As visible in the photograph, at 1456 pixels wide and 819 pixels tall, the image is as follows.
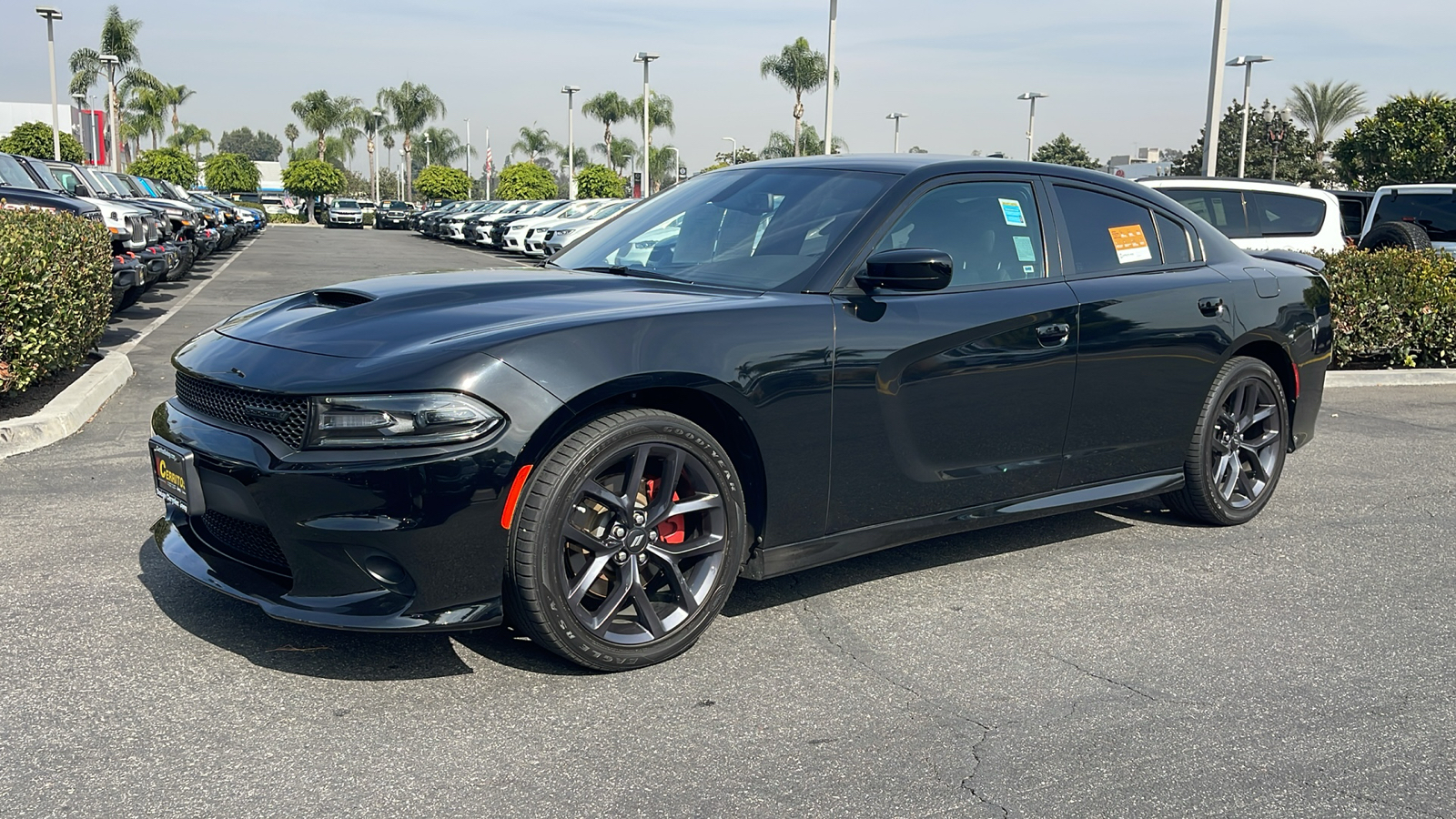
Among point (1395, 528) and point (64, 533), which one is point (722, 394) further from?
point (1395, 528)

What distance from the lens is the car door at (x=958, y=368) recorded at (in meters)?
4.07

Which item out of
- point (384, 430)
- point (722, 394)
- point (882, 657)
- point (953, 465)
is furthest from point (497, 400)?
point (953, 465)

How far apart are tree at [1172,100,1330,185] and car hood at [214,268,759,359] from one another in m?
56.8

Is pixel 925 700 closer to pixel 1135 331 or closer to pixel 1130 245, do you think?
pixel 1135 331

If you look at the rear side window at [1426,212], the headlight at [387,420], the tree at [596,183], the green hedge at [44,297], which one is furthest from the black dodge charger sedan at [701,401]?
the tree at [596,183]

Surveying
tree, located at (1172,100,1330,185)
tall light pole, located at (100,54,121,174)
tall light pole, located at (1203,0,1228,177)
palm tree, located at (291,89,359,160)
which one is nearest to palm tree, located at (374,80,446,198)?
palm tree, located at (291,89,359,160)

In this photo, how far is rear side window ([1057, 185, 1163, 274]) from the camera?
16.2ft

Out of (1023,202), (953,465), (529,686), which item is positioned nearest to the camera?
(529,686)

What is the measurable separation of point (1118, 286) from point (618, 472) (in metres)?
2.38

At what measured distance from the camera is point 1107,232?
506cm

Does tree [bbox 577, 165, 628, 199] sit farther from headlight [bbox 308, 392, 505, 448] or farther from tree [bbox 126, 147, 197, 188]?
headlight [bbox 308, 392, 505, 448]

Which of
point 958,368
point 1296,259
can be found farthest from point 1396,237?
point 958,368

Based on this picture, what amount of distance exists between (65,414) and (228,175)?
8083cm

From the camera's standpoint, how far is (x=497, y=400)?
3.33m
